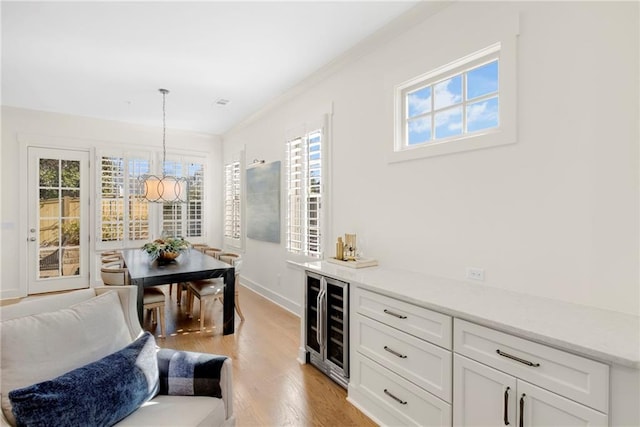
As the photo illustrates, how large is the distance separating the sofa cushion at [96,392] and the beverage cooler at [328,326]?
1.35m

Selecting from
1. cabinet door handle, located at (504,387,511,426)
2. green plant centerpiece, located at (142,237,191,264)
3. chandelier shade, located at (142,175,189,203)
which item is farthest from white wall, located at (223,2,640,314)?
chandelier shade, located at (142,175,189,203)

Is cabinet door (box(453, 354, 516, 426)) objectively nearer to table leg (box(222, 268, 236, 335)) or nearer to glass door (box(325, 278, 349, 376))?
glass door (box(325, 278, 349, 376))

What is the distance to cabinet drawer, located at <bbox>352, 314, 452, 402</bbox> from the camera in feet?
5.98

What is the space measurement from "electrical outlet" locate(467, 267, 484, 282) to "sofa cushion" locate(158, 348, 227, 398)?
169 centimetres

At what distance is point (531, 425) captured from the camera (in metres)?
1.45

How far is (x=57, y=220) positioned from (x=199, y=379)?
545cm

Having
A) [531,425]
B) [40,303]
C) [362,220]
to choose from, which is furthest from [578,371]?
[40,303]

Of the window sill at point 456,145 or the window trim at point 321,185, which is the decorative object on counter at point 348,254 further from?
the window sill at point 456,145

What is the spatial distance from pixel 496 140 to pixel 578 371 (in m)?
1.40

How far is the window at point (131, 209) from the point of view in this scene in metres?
5.88

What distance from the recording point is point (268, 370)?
2949 mm

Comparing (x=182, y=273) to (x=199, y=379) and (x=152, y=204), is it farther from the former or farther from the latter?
(x=152, y=204)

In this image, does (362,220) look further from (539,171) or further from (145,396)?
(145,396)

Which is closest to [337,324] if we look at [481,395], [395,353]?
[395,353]
